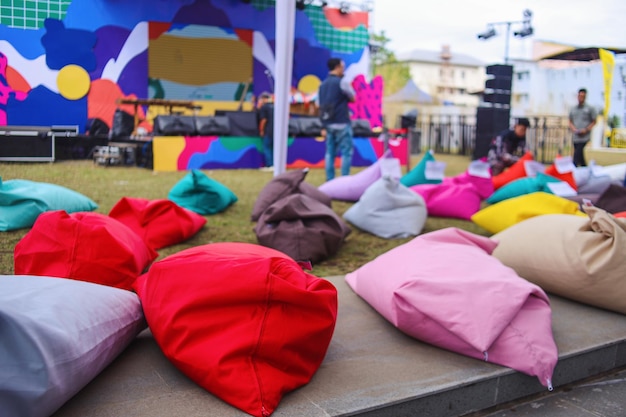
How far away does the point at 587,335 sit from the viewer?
251 cm

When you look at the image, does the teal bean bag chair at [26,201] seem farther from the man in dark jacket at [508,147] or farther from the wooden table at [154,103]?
the man in dark jacket at [508,147]

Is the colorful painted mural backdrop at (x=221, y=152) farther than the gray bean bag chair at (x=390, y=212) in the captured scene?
Yes

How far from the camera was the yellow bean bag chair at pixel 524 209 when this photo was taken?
13.3 feet

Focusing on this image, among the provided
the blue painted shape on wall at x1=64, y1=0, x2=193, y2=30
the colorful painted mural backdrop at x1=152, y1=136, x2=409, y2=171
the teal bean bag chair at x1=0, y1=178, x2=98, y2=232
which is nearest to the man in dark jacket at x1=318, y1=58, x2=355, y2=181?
the colorful painted mural backdrop at x1=152, y1=136, x2=409, y2=171

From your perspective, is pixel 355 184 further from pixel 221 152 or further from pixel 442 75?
pixel 442 75

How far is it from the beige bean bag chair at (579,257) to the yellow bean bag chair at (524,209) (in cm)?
93

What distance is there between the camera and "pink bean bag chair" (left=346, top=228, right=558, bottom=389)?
7.04 feet

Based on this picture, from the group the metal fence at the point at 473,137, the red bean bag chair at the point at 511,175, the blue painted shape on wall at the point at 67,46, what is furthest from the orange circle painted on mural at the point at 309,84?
the blue painted shape on wall at the point at 67,46

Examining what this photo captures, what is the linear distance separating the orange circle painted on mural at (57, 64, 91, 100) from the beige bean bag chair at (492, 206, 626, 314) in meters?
2.68

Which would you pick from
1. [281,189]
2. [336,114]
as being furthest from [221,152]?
[281,189]

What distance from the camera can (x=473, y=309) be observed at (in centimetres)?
219

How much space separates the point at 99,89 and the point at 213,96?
2.71m

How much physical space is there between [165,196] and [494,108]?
8263 millimetres

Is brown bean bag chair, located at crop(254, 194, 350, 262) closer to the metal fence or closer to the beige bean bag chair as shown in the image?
the beige bean bag chair
